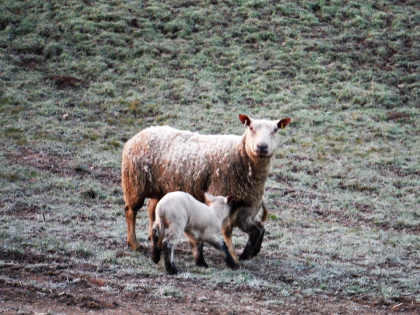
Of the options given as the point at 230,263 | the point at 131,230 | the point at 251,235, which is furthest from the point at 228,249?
the point at 131,230

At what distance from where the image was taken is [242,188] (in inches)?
333

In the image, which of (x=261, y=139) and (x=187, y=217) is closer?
(x=187, y=217)

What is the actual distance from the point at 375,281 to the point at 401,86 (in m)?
16.6

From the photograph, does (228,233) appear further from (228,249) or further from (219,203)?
(219,203)

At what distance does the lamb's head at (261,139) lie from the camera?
316 inches

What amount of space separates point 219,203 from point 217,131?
11.0 metres

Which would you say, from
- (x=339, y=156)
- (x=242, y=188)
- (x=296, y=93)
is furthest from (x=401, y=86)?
(x=242, y=188)

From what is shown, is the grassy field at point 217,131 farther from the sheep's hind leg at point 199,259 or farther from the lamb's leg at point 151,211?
the lamb's leg at point 151,211

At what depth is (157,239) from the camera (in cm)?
758

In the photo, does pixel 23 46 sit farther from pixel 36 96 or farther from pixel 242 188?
pixel 242 188

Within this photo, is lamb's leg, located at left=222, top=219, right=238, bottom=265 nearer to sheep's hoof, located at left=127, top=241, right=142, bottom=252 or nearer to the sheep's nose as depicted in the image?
the sheep's nose

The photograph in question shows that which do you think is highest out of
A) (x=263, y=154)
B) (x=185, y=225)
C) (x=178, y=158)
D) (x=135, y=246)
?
(x=263, y=154)

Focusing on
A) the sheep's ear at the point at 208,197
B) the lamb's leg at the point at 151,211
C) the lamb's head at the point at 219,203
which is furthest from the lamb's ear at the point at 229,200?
the lamb's leg at the point at 151,211

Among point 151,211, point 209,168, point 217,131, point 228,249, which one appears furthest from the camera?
point 217,131
